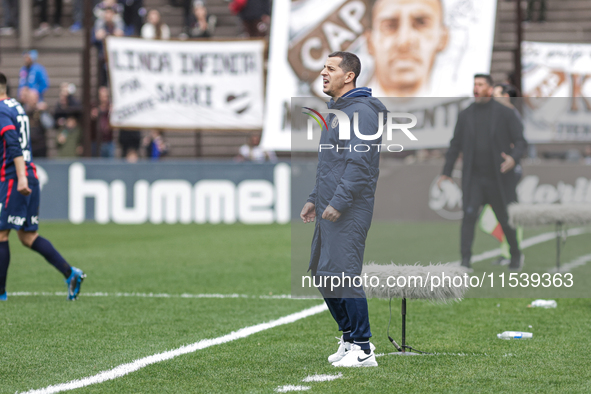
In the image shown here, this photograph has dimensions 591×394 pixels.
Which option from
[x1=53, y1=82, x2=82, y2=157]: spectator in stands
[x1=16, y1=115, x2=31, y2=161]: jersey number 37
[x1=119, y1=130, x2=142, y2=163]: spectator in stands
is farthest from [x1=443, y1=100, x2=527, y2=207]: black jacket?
[x1=53, y1=82, x2=82, y2=157]: spectator in stands

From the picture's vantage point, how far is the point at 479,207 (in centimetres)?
1035

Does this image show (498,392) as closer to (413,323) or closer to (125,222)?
(413,323)

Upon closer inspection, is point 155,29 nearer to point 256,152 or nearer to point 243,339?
point 256,152

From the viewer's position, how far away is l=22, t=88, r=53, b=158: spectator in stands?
1761 centimetres

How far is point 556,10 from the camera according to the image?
75.7 ft

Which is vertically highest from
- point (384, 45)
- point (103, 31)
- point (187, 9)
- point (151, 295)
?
point (187, 9)

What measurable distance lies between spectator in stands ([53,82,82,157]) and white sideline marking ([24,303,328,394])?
11.5 meters

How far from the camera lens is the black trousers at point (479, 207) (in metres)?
10.2

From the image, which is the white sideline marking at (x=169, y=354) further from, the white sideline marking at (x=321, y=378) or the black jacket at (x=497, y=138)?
the black jacket at (x=497, y=138)

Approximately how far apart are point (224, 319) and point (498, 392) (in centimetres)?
296

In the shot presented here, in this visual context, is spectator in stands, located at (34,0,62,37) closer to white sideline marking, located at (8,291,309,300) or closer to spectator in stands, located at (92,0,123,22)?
spectator in stands, located at (92,0,123,22)

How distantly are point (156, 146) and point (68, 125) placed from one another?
1.81 metres

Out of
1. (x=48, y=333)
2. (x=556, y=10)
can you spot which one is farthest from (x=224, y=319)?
(x=556, y=10)

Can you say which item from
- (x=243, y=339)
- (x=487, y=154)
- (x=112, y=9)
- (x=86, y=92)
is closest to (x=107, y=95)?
(x=86, y=92)
